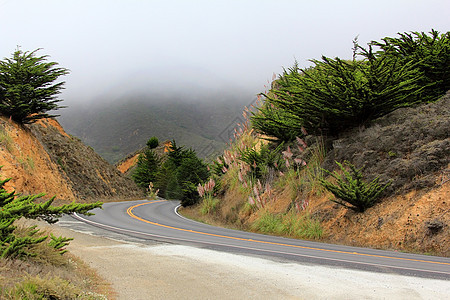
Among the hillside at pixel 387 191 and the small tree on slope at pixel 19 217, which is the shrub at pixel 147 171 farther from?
the small tree on slope at pixel 19 217

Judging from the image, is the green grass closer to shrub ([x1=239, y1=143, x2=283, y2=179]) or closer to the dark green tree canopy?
shrub ([x1=239, y1=143, x2=283, y2=179])

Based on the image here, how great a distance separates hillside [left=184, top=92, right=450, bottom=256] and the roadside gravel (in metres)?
4.56

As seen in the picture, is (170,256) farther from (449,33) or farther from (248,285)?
(449,33)

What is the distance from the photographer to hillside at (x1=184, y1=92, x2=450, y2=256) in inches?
401

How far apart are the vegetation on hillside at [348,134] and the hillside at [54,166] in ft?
42.2

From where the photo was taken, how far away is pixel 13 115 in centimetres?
2542

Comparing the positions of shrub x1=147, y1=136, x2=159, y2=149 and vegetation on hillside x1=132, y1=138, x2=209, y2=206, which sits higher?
shrub x1=147, y1=136, x2=159, y2=149

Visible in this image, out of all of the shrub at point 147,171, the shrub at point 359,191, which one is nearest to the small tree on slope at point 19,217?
the shrub at point 359,191

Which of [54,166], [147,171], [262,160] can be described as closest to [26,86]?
[54,166]

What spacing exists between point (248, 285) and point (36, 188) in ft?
69.3

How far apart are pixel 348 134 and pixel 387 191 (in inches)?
175

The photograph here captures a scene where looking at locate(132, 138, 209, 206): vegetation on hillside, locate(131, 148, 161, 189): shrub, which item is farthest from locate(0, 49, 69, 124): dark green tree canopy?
locate(131, 148, 161, 189): shrub

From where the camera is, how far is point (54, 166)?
2852 cm

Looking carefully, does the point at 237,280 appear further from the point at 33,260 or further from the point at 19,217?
the point at 19,217
